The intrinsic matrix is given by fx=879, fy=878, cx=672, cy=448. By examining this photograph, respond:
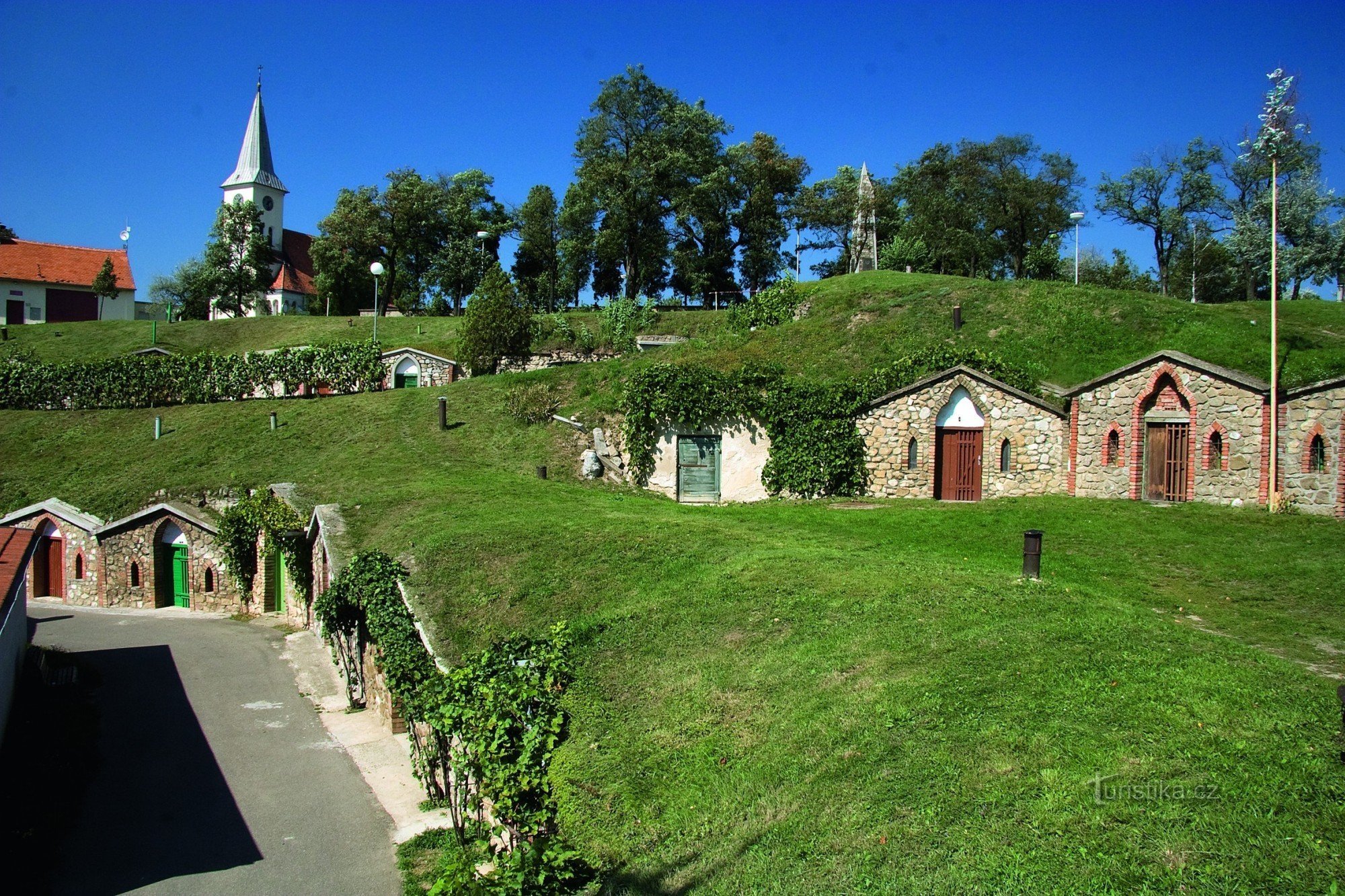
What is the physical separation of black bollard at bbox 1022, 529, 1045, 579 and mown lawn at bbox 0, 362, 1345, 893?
580mm

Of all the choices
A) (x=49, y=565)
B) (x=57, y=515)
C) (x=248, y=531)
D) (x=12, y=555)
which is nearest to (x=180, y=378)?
(x=57, y=515)

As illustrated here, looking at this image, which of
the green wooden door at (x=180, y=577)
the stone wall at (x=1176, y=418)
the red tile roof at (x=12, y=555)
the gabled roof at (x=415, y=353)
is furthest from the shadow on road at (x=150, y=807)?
the gabled roof at (x=415, y=353)

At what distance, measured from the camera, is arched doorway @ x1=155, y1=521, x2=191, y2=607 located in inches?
1092

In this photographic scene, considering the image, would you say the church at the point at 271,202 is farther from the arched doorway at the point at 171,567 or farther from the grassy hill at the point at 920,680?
the grassy hill at the point at 920,680

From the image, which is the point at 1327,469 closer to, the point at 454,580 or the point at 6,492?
the point at 454,580

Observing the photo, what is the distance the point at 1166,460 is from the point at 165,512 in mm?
28503

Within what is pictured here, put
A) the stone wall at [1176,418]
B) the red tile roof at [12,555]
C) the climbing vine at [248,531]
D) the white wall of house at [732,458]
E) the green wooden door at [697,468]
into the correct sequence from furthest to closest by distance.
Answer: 1. the climbing vine at [248,531]
2. the green wooden door at [697,468]
3. the white wall of house at [732,458]
4. the stone wall at [1176,418]
5. the red tile roof at [12,555]

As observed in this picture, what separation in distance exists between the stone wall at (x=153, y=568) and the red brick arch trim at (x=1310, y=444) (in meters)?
28.7

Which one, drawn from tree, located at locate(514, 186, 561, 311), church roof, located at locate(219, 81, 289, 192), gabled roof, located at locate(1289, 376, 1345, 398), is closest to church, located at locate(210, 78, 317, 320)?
church roof, located at locate(219, 81, 289, 192)

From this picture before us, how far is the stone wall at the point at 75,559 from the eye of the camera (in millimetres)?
28156

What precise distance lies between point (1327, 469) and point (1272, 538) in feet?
12.7

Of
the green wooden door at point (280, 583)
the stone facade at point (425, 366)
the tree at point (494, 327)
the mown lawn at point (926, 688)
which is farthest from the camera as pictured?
the stone facade at point (425, 366)

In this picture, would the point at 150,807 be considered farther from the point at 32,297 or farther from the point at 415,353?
the point at 32,297

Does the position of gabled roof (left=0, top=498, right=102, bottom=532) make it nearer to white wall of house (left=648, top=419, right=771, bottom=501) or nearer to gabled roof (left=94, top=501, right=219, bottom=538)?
gabled roof (left=94, top=501, right=219, bottom=538)
